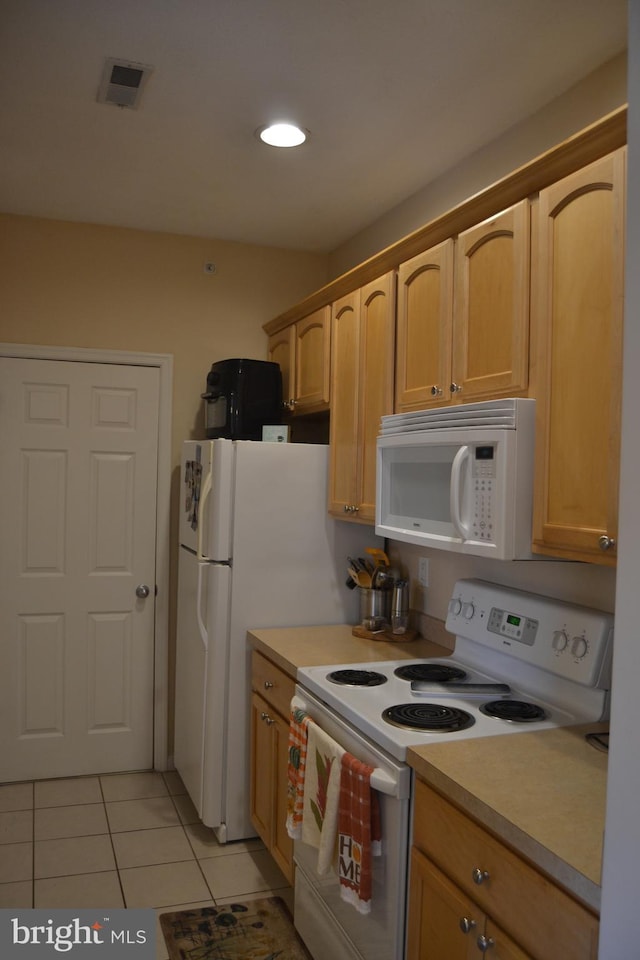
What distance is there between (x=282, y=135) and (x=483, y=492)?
4.92 ft

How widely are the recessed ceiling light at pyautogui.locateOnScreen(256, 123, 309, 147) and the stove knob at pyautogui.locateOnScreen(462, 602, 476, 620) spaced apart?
1702mm

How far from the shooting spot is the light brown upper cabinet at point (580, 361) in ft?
5.53

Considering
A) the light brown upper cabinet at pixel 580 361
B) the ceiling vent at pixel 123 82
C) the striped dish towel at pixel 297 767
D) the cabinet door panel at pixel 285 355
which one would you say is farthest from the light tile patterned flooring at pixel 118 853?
the ceiling vent at pixel 123 82

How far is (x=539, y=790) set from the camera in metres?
1.58

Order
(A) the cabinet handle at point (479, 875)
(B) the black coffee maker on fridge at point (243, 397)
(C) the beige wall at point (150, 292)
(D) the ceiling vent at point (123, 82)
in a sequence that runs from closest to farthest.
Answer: (A) the cabinet handle at point (479, 875), (D) the ceiling vent at point (123, 82), (B) the black coffee maker on fridge at point (243, 397), (C) the beige wall at point (150, 292)

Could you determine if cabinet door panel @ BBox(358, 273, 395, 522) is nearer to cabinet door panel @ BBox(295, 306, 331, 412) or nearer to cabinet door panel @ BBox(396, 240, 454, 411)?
cabinet door panel @ BBox(396, 240, 454, 411)

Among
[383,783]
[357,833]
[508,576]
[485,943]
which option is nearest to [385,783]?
[383,783]

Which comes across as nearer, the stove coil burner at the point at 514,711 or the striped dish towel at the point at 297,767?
the stove coil burner at the point at 514,711

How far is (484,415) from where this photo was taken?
6.73ft

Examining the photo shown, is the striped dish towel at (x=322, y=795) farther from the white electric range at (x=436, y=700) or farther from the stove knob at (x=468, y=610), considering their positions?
the stove knob at (x=468, y=610)

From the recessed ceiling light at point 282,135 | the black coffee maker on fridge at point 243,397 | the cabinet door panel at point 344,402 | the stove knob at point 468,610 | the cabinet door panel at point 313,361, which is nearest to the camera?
the stove knob at point 468,610

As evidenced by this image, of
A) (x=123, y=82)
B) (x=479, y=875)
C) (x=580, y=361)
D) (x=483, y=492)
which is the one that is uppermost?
(x=123, y=82)

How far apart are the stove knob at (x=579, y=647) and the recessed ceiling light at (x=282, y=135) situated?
6.17ft

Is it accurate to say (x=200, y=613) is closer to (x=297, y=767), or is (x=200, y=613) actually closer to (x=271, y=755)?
(x=271, y=755)
